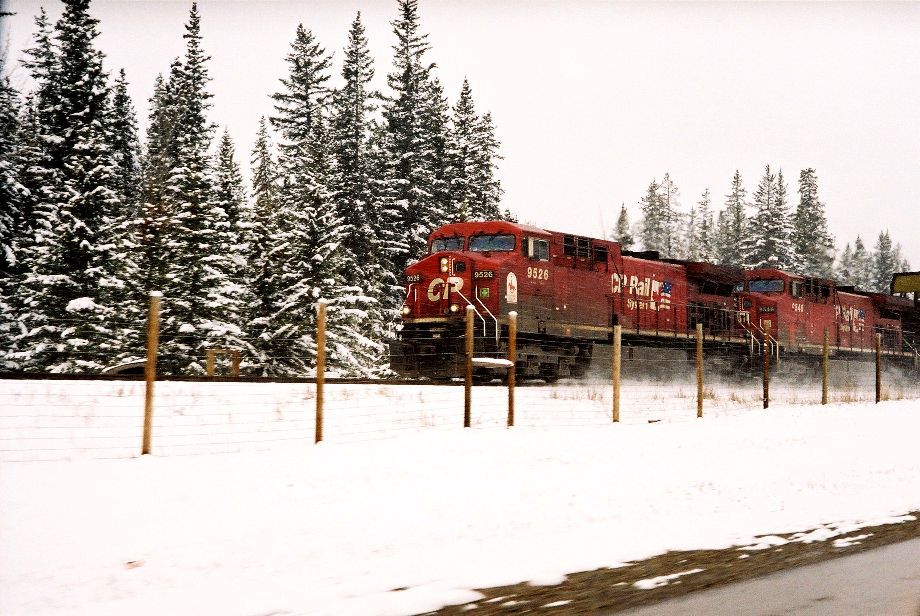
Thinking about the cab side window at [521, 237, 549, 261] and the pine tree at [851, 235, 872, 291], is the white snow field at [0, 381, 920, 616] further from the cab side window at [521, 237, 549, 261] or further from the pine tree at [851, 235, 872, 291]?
the pine tree at [851, 235, 872, 291]

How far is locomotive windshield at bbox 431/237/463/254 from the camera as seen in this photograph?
2304 cm

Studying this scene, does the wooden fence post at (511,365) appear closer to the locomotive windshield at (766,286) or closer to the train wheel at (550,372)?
the train wheel at (550,372)

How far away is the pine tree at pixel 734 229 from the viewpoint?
89.3m

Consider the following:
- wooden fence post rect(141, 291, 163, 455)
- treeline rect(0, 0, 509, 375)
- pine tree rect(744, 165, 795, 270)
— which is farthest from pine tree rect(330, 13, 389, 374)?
pine tree rect(744, 165, 795, 270)

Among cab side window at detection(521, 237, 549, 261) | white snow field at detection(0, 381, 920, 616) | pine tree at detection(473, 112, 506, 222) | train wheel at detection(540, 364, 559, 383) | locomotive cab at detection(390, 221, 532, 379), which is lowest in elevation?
white snow field at detection(0, 381, 920, 616)

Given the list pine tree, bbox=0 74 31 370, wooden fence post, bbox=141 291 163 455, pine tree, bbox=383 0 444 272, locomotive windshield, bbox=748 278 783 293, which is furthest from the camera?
pine tree, bbox=383 0 444 272

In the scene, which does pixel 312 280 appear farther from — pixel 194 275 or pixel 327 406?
pixel 327 406

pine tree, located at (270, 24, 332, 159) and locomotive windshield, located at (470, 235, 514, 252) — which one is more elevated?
pine tree, located at (270, 24, 332, 159)

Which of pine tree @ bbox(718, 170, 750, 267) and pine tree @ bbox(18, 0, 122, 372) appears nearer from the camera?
pine tree @ bbox(18, 0, 122, 372)

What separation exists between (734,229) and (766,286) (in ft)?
229

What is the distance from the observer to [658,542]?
22.1ft

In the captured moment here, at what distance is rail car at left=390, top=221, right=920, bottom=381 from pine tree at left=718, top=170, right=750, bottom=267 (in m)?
57.9

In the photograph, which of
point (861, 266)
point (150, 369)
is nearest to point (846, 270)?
point (861, 266)

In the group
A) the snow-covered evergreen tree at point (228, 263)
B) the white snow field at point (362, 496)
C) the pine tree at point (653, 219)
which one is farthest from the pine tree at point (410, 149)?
the pine tree at point (653, 219)
